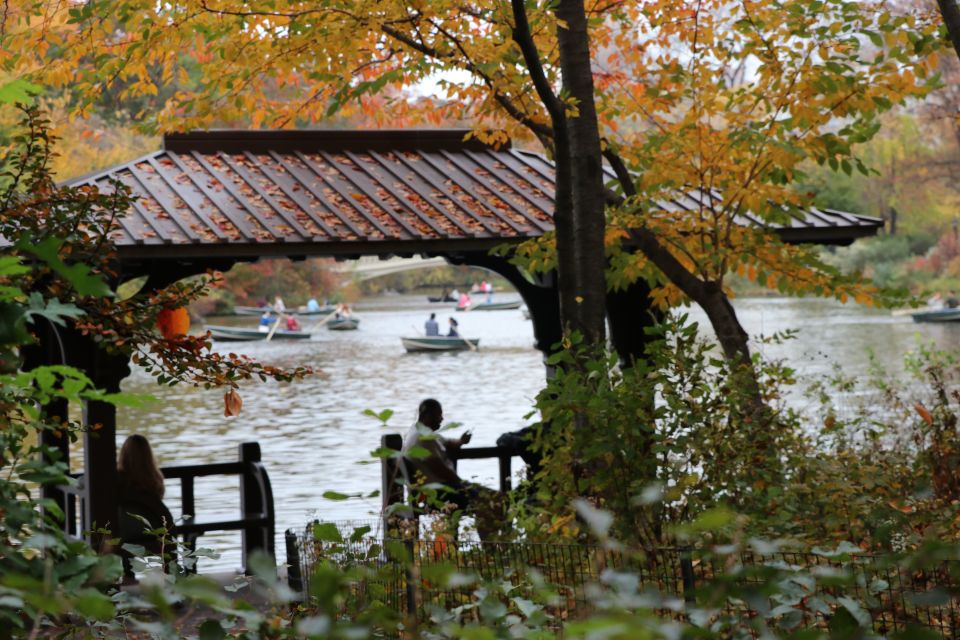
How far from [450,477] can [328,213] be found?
2.00 m

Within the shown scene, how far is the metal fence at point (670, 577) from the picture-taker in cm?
181

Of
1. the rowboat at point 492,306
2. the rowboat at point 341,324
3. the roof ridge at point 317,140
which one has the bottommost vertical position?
the rowboat at point 341,324

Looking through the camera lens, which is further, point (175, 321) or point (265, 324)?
point (265, 324)

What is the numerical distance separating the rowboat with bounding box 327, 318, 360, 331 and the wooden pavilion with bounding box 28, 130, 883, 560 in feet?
112

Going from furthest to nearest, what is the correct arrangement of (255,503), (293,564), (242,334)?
(242,334), (255,503), (293,564)

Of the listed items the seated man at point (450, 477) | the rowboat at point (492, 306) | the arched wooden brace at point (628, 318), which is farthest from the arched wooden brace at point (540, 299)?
the rowboat at point (492, 306)

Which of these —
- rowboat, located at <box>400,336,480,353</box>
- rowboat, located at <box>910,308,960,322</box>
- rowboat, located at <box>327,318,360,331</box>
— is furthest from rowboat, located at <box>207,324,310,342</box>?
rowboat, located at <box>910,308,960,322</box>

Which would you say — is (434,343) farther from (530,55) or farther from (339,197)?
(530,55)

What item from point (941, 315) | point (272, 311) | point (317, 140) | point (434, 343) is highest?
point (317, 140)

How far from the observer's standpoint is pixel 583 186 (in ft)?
21.9

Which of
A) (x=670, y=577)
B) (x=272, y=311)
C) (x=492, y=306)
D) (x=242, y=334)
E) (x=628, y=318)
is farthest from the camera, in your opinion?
(x=492, y=306)

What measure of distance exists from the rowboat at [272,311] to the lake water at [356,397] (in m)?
1.60

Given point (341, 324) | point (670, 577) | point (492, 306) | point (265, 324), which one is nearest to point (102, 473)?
point (670, 577)

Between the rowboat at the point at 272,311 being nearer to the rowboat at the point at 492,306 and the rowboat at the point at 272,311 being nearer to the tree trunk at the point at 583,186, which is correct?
the rowboat at the point at 492,306
